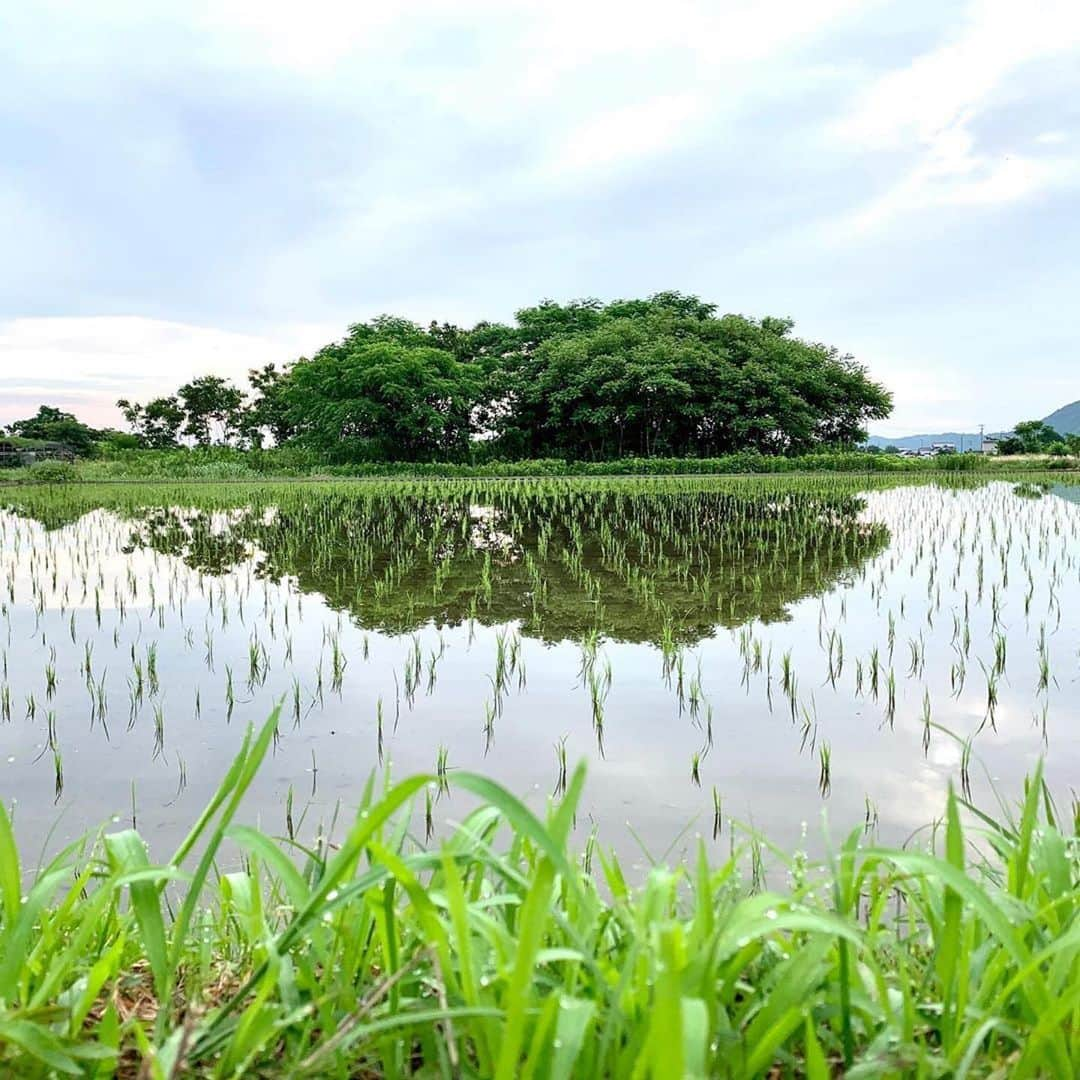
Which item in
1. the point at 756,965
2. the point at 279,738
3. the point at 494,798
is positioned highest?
the point at 494,798

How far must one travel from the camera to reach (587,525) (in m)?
11.4

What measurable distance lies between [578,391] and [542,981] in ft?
106

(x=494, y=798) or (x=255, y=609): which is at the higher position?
(x=494, y=798)

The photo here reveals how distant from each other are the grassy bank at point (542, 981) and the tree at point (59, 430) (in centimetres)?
6026

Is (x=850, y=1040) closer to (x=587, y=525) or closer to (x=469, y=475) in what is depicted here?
(x=587, y=525)

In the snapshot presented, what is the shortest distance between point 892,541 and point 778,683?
586 centimetres

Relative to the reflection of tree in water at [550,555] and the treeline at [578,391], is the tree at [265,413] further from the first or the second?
the reflection of tree in water at [550,555]

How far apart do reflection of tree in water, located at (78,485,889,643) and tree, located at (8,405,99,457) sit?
48.7 m

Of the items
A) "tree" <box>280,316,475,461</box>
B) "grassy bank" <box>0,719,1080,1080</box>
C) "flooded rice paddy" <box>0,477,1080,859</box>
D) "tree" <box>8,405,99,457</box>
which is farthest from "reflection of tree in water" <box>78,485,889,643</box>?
"tree" <box>8,405,99,457</box>

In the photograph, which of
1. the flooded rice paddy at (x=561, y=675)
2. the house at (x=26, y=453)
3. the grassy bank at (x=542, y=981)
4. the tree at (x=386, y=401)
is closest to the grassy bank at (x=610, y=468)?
the tree at (x=386, y=401)

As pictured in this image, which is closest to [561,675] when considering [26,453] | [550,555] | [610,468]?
[550,555]

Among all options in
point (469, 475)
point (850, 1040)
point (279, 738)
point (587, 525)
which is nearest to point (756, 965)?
point (850, 1040)

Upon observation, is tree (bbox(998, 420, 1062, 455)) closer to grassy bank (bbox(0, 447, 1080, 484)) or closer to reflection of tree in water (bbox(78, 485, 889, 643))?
grassy bank (bbox(0, 447, 1080, 484))

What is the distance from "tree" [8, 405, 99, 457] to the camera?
57312 mm
